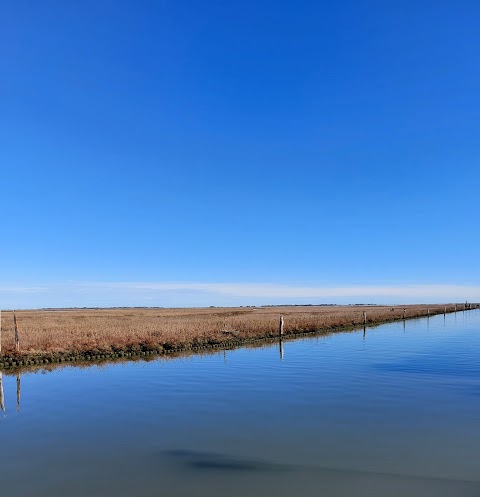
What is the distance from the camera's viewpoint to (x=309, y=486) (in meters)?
6.93

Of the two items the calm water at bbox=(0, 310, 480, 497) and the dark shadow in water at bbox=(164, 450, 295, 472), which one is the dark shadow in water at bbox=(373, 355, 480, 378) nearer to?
the calm water at bbox=(0, 310, 480, 497)

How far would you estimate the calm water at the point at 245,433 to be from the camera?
711cm

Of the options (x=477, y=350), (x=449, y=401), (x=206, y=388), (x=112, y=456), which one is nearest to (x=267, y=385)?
(x=206, y=388)

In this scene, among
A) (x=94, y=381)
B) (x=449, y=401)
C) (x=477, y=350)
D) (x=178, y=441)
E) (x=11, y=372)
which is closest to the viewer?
(x=178, y=441)

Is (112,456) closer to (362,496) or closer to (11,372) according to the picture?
(362,496)

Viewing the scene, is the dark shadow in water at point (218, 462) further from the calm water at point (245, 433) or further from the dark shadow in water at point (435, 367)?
the dark shadow in water at point (435, 367)

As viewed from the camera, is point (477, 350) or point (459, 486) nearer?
point (459, 486)

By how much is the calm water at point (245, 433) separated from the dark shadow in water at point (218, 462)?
0.04 metres

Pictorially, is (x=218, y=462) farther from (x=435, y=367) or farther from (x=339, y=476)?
(x=435, y=367)

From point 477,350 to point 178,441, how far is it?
22.0 meters

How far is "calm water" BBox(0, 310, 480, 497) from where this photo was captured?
711 cm

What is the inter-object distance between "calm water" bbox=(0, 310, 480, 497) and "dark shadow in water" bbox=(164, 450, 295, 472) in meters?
0.04

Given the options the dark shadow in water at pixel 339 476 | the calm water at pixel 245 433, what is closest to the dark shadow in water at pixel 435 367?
the calm water at pixel 245 433

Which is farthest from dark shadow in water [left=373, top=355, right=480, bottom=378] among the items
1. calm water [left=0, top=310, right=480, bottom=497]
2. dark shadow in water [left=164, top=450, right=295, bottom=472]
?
dark shadow in water [left=164, top=450, right=295, bottom=472]
